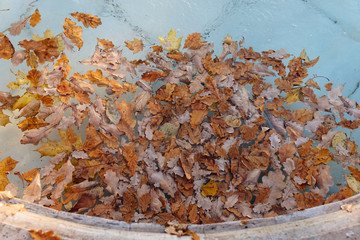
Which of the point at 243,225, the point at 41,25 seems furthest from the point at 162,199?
the point at 41,25

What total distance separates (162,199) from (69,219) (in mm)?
469

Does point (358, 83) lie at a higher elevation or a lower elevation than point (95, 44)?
higher

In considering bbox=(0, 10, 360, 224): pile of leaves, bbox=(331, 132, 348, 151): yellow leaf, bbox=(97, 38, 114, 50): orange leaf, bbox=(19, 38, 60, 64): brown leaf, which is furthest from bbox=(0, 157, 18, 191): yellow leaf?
bbox=(331, 132, 348, 151): yellow leaf

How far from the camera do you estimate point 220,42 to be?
1.66m

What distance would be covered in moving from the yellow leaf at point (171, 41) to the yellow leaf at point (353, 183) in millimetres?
1215

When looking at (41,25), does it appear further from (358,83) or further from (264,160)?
(358,83)

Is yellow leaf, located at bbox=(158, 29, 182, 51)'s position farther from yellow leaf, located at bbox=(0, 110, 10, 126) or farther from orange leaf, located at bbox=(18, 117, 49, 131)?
yellow leaf, located at bbox=(0, 110, 10, 126)

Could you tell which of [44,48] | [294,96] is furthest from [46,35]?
[294,96]

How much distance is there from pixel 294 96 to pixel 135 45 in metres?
1.00

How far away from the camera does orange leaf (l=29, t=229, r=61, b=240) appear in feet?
2.89

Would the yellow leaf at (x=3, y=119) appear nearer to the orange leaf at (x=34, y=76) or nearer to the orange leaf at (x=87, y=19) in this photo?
the orange leaf at (x=34, y=76)

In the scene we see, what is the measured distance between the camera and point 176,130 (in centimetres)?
146

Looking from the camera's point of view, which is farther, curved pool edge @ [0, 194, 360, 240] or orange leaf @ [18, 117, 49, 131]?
orange leaf @ [18, 117, 49, 131]

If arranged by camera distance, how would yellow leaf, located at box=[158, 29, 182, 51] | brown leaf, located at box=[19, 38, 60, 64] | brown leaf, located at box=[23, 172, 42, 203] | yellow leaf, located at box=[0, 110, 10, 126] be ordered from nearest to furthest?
1. brown leaf, located at box=[23, 172, 42, 203]
2. yellow leaf, located at box=[0, 110, 10, 126]
3. brown leaf, located at box=[19, 38, 60, 64]
4. yellow leaf, located at box=[158, 29, 182, 51]
